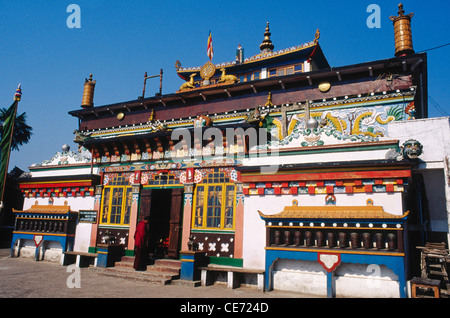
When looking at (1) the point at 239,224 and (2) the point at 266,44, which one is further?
(2) the point at 266,44

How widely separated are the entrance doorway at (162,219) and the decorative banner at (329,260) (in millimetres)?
5610

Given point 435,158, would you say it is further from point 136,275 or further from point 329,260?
point 136,275

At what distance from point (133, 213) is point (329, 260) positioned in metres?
8.23

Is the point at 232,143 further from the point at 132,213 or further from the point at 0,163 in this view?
the point at 0,163

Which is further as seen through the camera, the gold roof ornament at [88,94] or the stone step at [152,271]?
the gold roof ornament at [88,94]

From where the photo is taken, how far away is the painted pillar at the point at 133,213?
13373 mm

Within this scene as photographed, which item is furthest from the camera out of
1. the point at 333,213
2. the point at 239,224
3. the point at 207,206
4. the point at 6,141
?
the point at 6,141

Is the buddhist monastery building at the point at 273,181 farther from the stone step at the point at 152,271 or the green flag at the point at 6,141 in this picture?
the green flag at the point at 6,141

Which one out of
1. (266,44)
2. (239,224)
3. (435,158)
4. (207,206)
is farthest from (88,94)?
(435,158)

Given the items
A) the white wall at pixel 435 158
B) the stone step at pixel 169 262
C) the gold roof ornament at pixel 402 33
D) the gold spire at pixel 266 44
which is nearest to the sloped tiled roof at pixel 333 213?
the white wall at pixel 435 158

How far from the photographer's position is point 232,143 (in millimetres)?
12586

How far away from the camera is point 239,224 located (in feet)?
37.2

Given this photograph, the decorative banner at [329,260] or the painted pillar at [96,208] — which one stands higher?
the painted pillar at [96,208]

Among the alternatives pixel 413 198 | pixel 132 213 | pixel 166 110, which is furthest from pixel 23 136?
pixel 413 198
